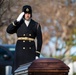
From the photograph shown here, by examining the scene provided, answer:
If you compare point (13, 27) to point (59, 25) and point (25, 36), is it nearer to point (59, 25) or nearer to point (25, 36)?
point (25, 36)

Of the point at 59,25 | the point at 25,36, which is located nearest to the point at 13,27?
the point at 25,36

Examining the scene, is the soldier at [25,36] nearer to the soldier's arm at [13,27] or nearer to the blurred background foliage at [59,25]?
the soldier's arm at [13,27]

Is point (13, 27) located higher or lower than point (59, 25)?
higher

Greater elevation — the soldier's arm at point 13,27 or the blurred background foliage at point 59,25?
the soldier's arm at point 13,27

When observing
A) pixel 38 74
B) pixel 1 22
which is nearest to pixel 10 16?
pixel 1 22

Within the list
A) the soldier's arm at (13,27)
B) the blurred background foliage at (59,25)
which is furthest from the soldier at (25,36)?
the blurred background foliage at (59,25)

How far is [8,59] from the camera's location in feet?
A: 46.3

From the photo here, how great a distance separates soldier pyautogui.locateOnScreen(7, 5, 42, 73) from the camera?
11227 mm

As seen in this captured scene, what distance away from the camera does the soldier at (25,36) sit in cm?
1123

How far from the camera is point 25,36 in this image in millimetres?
11281

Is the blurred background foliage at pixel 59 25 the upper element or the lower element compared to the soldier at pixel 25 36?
lower

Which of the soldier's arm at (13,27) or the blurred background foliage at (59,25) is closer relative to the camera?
the soldier's arm at (13,27)

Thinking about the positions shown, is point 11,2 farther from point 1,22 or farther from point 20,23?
point 20,23

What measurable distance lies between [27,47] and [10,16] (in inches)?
148
